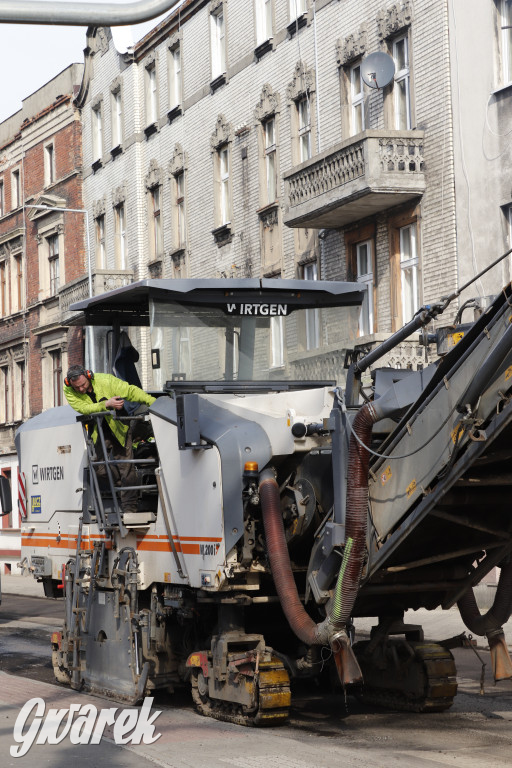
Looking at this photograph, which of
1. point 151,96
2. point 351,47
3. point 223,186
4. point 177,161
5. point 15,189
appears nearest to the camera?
point 351,47

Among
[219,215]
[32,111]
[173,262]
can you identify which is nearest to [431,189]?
[219,215]

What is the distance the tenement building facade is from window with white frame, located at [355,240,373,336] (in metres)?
14.3

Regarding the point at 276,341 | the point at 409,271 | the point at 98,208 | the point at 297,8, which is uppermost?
the point at 297,8

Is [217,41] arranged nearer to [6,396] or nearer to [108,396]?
[6,396]

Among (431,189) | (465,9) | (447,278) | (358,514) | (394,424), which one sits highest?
(465,9)

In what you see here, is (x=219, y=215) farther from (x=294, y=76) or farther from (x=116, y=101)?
(x=116, y=101)

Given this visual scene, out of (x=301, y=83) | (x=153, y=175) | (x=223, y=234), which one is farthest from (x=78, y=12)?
(x=153, y=175)

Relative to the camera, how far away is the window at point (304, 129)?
27.5 meters

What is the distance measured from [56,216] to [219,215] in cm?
1216

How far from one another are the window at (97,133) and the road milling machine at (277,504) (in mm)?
27359

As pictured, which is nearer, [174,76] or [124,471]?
[124,471]

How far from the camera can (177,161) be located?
1335 inches

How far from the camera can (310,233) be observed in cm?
2733
